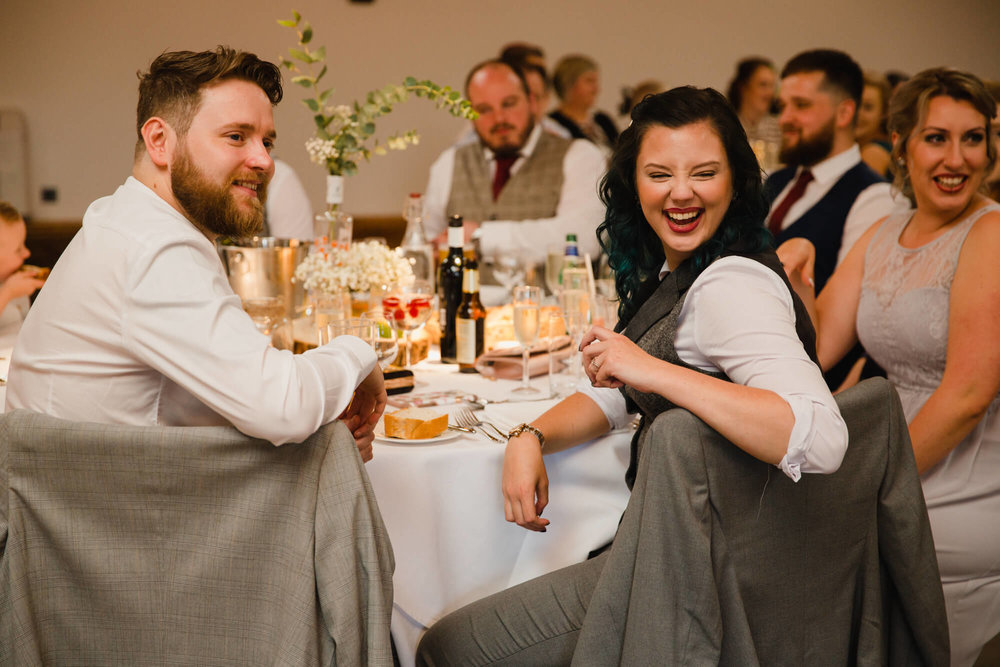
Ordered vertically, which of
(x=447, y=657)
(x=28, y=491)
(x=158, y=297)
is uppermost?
(x=158, y=297)

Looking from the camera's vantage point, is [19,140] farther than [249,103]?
Yes

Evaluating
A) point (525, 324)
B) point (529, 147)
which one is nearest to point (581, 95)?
point (529, 147)

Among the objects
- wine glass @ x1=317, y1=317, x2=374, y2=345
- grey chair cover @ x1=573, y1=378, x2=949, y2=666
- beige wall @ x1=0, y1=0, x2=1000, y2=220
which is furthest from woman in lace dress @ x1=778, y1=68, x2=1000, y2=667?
beige wall @ x1=0, y1=0, x2=1000, y2=220

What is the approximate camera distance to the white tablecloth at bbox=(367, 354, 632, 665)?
157cm

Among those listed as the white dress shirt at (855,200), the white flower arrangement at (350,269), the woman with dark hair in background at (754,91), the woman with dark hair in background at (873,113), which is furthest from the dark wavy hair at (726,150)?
the woman with dark hair in background at (754,91)

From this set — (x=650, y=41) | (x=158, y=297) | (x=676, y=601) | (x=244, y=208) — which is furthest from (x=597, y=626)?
(x=650, y=41)

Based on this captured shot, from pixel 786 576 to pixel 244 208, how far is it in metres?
1.03

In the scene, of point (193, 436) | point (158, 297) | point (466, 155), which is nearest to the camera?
point (193, 436)

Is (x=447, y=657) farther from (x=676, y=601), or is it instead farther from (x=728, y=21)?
(x=728, y=21)

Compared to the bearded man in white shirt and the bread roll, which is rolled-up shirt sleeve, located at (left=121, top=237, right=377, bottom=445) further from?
the bread roll

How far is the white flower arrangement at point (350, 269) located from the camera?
224cm

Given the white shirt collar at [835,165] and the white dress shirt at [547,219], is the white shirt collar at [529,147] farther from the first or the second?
the white shirt collar at [835,165]

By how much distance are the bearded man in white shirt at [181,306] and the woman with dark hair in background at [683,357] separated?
1.17ft

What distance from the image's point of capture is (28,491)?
1.09 meters
